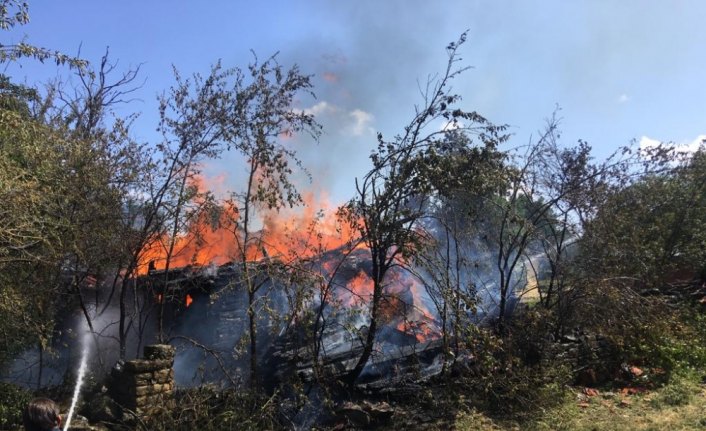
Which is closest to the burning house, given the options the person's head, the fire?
the fire

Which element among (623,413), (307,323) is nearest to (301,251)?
(307,323)

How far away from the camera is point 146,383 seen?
742cm

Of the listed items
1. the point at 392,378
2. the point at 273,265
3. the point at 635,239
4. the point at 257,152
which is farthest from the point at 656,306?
the point at 257,152

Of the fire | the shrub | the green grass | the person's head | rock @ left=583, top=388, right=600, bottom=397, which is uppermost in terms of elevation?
the fire

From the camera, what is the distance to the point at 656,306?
1009 cm

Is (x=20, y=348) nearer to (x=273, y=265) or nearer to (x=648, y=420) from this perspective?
(x=273, y=265)

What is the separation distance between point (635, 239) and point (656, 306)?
2975mm

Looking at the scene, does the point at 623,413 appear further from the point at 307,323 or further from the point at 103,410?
the point at 103,410

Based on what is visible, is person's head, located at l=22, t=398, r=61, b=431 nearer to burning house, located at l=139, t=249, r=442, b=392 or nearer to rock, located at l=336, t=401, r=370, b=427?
burning house, located at l=139, t=249, r=442, b=392

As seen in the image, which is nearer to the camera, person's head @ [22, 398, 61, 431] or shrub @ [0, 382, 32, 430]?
person's head @ [22, 398, 61, 431]

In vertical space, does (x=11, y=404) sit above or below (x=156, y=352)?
below

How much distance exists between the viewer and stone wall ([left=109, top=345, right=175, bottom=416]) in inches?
288

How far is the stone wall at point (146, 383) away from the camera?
7.31 m

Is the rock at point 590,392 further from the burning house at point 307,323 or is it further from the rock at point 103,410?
the rock at point 103,410
